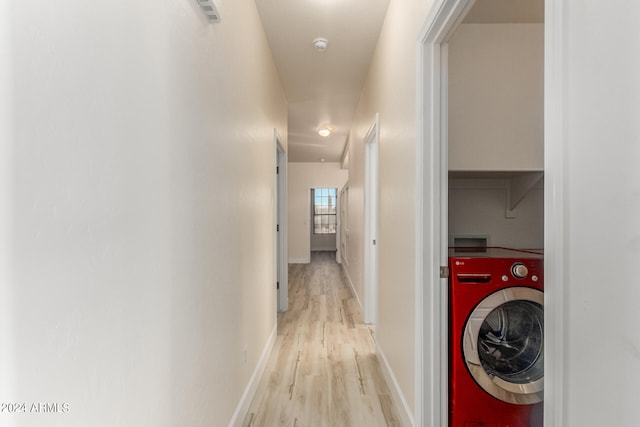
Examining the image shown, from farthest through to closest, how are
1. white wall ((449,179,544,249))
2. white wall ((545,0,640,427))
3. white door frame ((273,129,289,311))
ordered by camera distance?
white door frame ((273,129,289,311)) → white wall ((449,179,544,249)) → white wall ((545,0,640,427))

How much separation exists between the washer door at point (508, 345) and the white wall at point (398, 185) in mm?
307

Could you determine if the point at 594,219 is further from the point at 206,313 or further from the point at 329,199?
the point at 329,199

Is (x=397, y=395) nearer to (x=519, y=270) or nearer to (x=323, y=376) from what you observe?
(x=323, y=376)

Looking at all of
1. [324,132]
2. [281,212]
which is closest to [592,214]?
[281,212]

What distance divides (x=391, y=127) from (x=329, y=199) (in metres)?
7.81

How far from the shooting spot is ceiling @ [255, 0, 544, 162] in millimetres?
1844

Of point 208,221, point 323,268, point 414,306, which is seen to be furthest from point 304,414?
point 323,268

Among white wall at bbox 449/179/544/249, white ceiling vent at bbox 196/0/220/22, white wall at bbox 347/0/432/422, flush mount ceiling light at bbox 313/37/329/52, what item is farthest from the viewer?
flush mount ceiling light at bbox 313/37/329/52

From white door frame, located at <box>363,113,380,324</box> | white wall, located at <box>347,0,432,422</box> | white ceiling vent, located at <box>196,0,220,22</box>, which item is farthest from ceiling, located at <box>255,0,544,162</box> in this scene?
white ceiling vent, located at <box>196,0,220,22</box>

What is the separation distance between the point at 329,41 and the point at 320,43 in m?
0.09

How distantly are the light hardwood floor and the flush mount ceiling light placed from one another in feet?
8.69

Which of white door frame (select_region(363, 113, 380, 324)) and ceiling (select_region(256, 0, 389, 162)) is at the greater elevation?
ceiling (select_region(256, 0, 389, 162))

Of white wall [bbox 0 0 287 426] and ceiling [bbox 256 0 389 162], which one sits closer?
white wall [bbox 0 0 287 426]

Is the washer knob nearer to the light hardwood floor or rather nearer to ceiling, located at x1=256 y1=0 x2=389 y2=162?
the light hardwood floor
